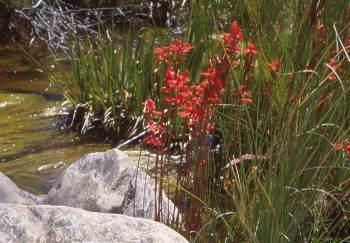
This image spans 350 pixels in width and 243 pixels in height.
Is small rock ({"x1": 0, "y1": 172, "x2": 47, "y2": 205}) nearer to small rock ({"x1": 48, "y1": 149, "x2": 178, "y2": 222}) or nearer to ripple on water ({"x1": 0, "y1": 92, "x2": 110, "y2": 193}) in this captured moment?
small rock ({"x1": 48, "y1": 149, "x2": 178, "y2": 222})

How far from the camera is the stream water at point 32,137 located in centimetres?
525

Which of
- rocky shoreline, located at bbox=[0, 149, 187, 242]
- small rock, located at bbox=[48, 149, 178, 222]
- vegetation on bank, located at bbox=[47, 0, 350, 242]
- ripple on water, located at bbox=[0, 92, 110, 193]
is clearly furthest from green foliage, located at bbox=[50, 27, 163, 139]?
small rock, located at bbox=[48, 149, 178, 222]

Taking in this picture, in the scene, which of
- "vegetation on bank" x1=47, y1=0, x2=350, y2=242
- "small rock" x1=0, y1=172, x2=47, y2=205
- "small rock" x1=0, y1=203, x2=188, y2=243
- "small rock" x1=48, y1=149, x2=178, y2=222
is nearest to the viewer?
"small rock" x1=0, y1=203, x2=188, y2=243

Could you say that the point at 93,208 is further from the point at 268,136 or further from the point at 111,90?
the point at 111,90

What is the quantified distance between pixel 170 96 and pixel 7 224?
38.8 inches

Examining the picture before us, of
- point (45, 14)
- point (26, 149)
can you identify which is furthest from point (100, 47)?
point (45, 14)

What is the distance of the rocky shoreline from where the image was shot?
2.44 metres

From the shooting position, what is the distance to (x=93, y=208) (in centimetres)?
388

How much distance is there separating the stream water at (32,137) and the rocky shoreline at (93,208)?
2.94ft

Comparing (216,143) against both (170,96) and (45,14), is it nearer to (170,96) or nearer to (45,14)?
(170,96)

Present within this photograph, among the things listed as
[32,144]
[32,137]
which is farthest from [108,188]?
[32,137]

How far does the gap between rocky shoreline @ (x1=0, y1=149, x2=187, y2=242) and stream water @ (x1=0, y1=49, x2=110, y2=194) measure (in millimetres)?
895

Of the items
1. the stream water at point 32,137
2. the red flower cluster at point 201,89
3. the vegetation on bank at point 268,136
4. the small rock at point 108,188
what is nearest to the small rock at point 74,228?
the vegetation on bank at point 268,136

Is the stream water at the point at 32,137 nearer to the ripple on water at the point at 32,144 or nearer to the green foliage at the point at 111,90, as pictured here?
the ripple on water at the point at 32,144
